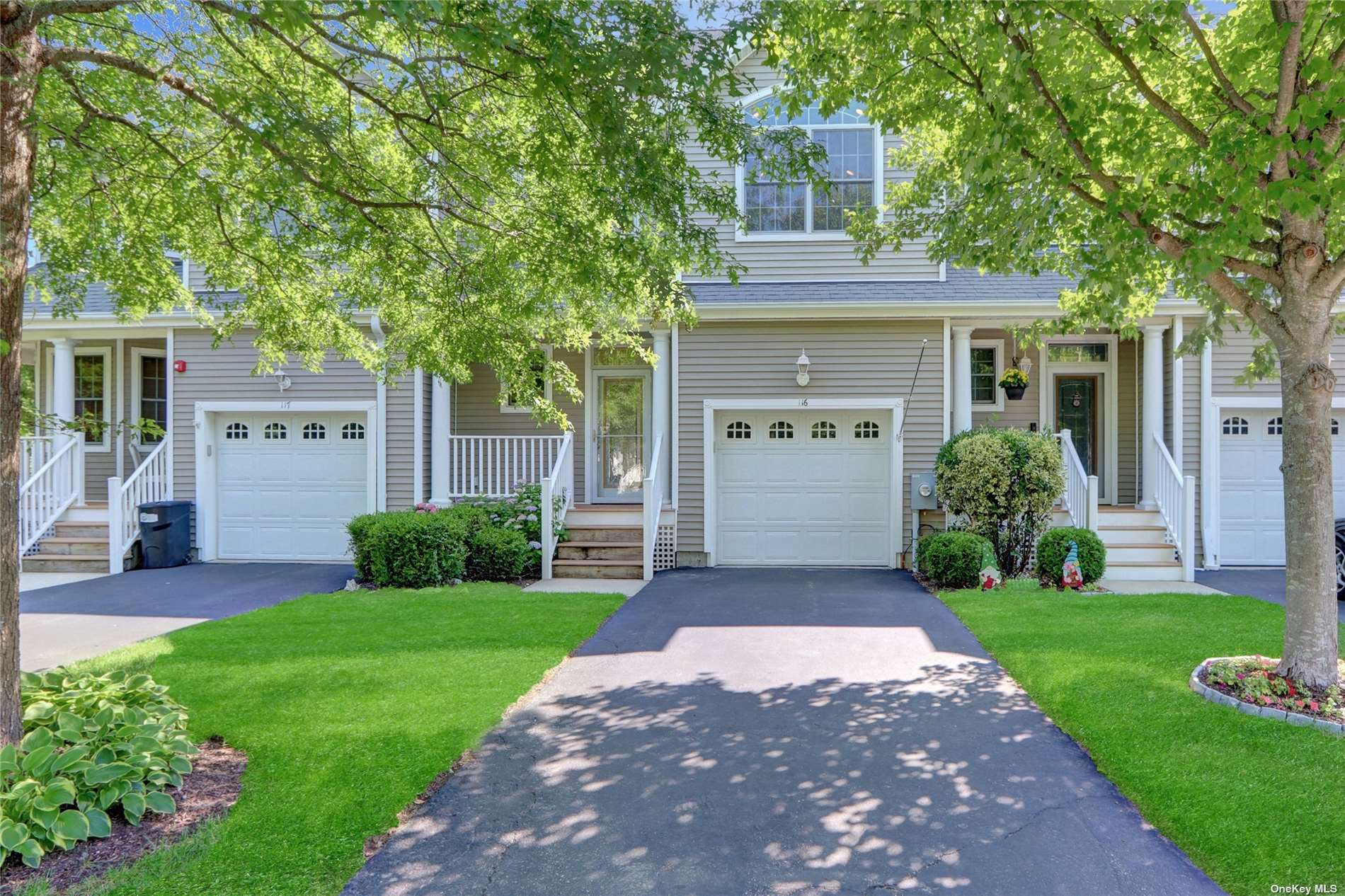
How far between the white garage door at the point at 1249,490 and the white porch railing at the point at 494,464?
883 centimetres

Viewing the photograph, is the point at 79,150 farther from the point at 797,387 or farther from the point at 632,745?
the point at 797,387

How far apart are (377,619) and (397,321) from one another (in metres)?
2.87

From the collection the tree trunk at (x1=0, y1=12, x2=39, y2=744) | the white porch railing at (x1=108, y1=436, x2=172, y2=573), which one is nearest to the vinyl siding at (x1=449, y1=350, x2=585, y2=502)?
the white porch railing at (x1=108, y1=436, x2=172, y2=573)

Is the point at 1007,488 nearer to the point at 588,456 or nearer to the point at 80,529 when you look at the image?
the point at 588,456

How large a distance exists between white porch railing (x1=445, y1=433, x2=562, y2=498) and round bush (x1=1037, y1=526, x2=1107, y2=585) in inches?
237

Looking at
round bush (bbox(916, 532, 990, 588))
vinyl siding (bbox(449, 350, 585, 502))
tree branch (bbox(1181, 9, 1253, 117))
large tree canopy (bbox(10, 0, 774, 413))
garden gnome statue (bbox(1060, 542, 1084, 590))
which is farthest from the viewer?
vinyl siding (bbox(449, 350, 585, 502))

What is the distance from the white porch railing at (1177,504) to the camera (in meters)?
9.38

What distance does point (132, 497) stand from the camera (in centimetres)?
1079

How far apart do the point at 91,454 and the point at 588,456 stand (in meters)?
7.98

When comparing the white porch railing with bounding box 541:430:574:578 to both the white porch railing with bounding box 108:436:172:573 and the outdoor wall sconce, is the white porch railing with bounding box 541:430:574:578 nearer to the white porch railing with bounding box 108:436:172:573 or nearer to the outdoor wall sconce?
the outdoor wall sconce

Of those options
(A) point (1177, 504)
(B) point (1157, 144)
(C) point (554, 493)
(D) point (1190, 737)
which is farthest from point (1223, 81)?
(C) point (554, 493)

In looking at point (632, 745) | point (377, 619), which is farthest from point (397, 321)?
point (632, 745)

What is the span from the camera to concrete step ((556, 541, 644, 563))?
10180mm

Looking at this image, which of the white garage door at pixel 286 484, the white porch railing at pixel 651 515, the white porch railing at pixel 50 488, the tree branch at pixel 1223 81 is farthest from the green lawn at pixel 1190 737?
the white porch railing at pixel 50 488
